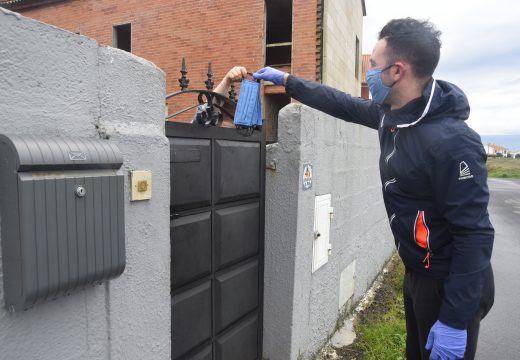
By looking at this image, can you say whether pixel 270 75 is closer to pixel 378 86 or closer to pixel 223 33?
pixel 378 86

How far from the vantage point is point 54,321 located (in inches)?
53.1

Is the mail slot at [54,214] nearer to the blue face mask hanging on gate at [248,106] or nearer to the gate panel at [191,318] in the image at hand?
the gate panel at [191,318]

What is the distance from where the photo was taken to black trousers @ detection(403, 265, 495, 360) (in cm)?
220

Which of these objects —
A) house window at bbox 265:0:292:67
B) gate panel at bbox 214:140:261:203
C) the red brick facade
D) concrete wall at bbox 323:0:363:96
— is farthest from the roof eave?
gate panel at bbox 214:140:261:203

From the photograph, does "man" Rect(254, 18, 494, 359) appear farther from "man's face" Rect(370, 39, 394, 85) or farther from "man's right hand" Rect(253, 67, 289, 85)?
"man's right hand" Rect(253, 67, 289, 85)

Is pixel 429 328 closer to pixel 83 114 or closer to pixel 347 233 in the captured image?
pixel 347 233

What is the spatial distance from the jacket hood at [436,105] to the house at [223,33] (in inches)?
295

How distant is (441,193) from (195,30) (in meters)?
11.6

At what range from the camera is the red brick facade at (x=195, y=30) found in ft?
35.6

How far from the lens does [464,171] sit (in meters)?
1.90

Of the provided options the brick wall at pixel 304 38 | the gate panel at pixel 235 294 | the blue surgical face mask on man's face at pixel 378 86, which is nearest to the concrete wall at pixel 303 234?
the gate panel at pixel 235 294

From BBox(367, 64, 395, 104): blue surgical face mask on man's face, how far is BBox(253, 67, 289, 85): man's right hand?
2.35 feet

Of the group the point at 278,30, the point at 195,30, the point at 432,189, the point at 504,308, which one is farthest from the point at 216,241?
the point at 278,30

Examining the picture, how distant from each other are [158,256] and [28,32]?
1.06 m
